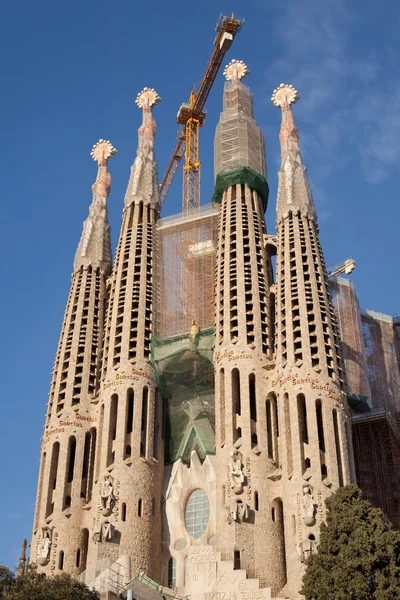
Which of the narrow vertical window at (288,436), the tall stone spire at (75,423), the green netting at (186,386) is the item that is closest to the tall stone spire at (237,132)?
the tall stone spire at (75,423)

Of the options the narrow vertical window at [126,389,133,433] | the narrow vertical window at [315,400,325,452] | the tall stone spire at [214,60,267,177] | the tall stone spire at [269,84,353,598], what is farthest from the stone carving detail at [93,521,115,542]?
the tall stone spire at [214,60,267,177]

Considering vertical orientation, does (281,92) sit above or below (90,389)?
above

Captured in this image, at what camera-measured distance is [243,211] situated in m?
51.8

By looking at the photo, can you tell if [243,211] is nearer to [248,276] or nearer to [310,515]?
[248,276]

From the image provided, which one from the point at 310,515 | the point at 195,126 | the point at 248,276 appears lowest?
the point at 310,515

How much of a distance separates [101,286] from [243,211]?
875 centimetres

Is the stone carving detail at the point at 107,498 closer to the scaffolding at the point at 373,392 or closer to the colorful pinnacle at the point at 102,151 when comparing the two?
the scaffolding at the point at 373,392

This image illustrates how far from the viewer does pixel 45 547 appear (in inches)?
1686

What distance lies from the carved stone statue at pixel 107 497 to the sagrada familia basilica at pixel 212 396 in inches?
2.3

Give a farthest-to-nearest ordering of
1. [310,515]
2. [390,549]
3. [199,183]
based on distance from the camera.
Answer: [199,183] < [310,515] < [390,549]

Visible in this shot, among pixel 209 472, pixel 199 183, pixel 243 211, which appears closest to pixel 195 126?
pixel 199 183

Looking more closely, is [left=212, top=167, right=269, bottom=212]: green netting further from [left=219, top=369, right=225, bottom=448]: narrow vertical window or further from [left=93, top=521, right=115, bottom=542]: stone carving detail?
[left=93, top=521, right=115, bottom=542]: stone carving detail

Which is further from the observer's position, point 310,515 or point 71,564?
point 71,564

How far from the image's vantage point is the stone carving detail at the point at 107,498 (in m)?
42.4
